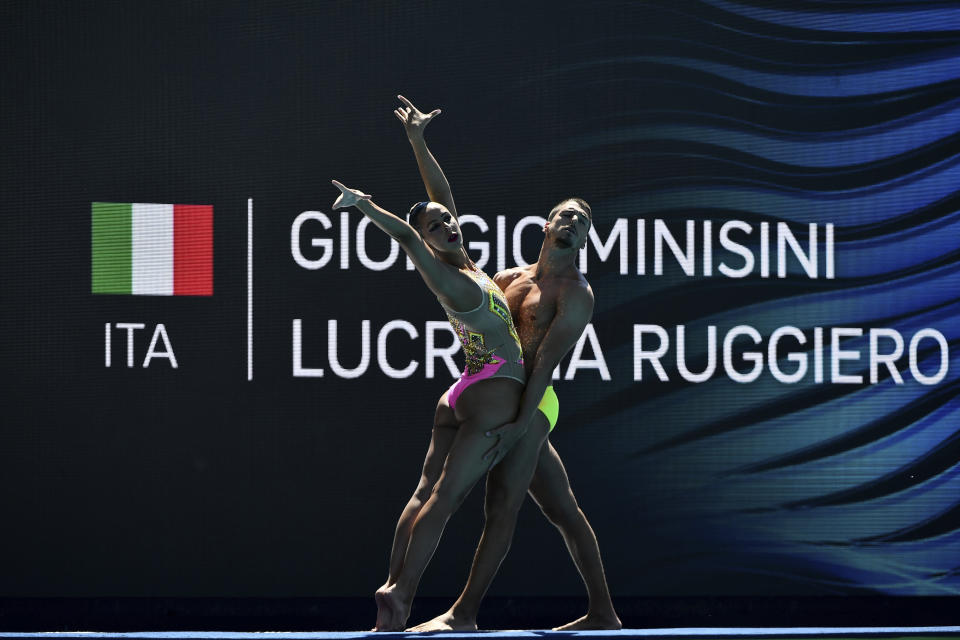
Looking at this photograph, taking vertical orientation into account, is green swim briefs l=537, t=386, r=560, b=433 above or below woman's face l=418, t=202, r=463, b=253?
below

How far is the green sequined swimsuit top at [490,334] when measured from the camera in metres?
4.34

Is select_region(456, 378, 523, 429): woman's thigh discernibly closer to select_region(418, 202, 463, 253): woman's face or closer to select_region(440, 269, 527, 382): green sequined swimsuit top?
select_region(440, 269, 527, 382): green sequined swimsuit top

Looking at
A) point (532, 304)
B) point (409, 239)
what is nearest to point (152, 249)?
point (532, 304)

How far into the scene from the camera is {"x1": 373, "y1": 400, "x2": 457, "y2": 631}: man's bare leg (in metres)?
4.31

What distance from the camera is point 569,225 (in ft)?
14.9

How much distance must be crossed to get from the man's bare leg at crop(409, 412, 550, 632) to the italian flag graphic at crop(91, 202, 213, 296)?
2291 millimetres

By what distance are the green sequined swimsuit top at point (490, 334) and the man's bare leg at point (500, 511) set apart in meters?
0.23

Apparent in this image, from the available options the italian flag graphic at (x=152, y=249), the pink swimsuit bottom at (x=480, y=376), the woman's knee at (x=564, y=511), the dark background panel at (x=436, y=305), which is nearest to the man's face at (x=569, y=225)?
the pink swimsuit bottom at (x=480, y=376)

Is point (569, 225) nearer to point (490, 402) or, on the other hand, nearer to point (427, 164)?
point (427, 164)

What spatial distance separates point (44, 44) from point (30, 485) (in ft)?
6.97

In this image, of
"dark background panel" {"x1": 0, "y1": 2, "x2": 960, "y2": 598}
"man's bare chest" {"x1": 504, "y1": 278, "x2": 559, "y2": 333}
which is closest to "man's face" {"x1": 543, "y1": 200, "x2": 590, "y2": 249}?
"man's bare chest" {"x1": 504, "y1": 278, "x2": 559, "y2": 333}

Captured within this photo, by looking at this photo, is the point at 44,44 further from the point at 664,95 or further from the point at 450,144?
the point at 664,95

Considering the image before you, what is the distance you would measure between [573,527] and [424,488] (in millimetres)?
676

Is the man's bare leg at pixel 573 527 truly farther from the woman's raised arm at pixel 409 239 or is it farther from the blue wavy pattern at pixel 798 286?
the blue wavy pattern at pixel 798 286
